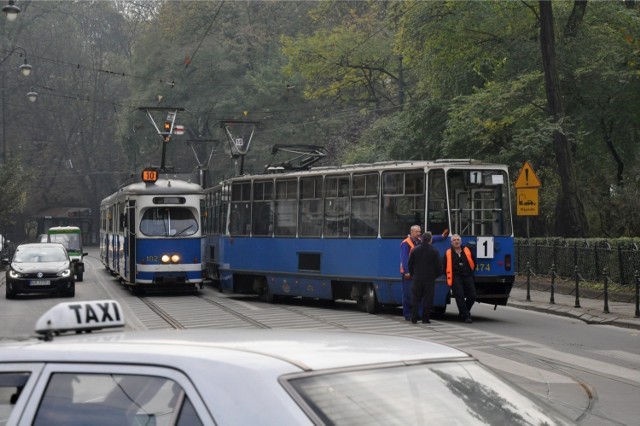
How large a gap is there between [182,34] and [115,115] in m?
20.6

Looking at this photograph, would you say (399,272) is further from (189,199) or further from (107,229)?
(107,229)

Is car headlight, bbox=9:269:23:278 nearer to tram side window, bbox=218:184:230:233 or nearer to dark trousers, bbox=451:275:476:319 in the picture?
tram side window, bbox=218:184:230:233

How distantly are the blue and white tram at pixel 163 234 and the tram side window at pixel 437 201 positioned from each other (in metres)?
10.5

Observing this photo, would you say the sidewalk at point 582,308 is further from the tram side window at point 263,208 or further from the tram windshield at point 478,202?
the tram side window at point 263,208

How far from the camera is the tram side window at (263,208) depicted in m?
25.5

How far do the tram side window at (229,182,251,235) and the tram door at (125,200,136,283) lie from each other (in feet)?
11.1

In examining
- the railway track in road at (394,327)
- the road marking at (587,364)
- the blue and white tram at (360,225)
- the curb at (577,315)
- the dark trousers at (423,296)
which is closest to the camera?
the railway track in road at (394,327)

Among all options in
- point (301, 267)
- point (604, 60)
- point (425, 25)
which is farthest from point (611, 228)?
point (301, 267)

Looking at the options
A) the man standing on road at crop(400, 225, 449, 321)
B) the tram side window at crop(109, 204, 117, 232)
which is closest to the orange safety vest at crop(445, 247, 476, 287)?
the man standing on road at crop(400, 225, 449, 321)

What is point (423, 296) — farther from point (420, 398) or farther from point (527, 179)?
point (420, 398)

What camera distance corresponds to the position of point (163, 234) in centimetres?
2941

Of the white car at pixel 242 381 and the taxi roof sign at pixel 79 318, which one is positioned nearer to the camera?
the white car at pixel 242 381

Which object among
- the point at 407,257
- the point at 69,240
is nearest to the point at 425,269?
the point at 407,257

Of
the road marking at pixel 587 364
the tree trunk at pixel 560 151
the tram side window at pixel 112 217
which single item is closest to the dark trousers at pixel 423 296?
the road marking at pixel 587 364
